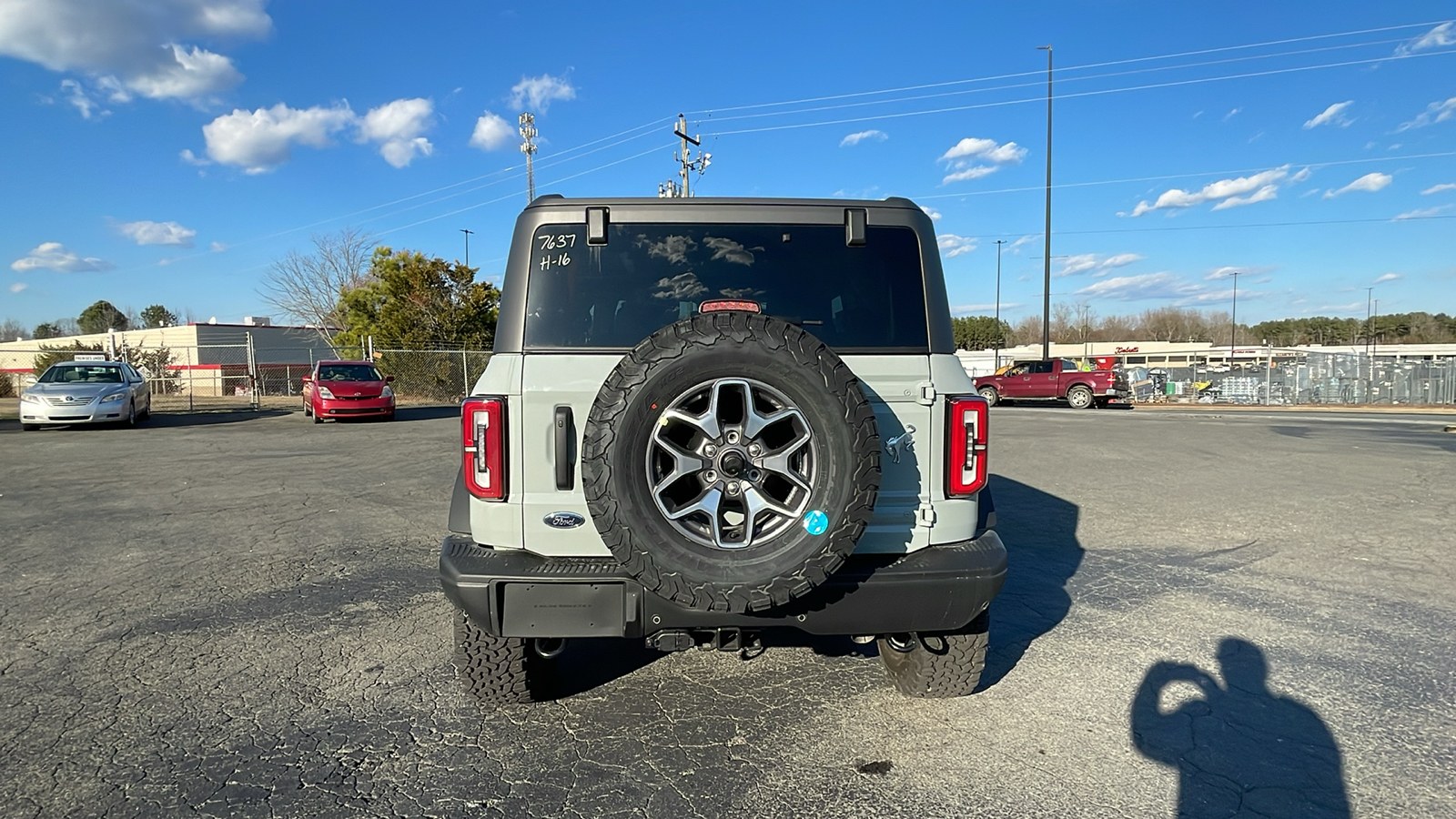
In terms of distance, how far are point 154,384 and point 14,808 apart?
3760cm

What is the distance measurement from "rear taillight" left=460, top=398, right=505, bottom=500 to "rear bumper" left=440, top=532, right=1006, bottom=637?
27 cm

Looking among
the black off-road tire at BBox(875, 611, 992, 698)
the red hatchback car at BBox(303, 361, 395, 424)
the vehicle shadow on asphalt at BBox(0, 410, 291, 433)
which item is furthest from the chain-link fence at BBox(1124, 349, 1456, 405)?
the black off-road tire at BBox(875, 611, 992, 698)

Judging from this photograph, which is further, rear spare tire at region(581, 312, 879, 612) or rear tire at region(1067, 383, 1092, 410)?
rear tire at region(1067, 383, 1092, 410)

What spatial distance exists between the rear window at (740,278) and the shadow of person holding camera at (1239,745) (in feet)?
6.10

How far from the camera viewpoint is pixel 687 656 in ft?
13.3

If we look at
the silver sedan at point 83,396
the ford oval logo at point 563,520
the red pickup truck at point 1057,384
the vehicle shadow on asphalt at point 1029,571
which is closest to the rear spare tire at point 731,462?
the ford oval logo at point 563,520

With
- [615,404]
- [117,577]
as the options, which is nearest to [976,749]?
[615,404]

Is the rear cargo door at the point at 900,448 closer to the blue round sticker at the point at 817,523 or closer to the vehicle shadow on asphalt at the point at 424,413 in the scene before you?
the blue round sticker at the point at 817,523

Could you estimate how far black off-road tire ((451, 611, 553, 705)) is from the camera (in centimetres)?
323

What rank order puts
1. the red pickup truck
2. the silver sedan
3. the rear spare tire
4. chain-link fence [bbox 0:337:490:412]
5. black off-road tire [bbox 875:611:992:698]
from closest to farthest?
A: the rear spare tire
black off-road tire [bbox 875:611:992:698]
the silver sedan
chain-link fence [bbox 0:337:490:412]
the red pickup truck

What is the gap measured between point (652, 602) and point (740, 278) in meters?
1.35

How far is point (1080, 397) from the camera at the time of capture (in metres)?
26.6

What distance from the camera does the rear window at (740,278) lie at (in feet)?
10.3

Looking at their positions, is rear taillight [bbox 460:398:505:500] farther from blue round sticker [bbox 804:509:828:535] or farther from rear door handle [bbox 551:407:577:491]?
blue round sticker [bbox 804:509:828:535]
